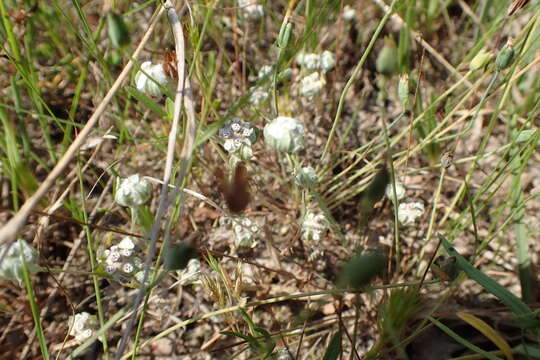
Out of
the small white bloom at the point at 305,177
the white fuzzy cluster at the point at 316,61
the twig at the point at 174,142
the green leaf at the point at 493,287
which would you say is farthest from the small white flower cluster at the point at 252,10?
the green leaf at the point at 493,287

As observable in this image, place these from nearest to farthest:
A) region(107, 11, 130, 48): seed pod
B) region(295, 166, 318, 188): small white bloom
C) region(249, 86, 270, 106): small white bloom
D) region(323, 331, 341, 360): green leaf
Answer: region(107, 11, 130, 48): seed pod
region(323, 331, 341, 360): green leaf
region(295, 166, 318, 188): small white bloom
region(249, 86, 270, 106): small white bloom

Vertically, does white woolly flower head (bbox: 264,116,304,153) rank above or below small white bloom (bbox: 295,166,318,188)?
above

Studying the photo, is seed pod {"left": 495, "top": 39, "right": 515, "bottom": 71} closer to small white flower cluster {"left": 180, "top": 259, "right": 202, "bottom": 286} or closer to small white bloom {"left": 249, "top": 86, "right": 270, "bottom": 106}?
small white bloom {"left": 249, "top": 86, "right": 270, "bottom": 106}

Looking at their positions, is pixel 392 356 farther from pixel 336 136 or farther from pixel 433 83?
pixel 433 83

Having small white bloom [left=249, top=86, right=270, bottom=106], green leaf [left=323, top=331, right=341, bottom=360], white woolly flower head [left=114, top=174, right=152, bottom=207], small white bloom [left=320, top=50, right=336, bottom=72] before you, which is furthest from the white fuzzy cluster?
green leaf [left=323, top=331, right=341, bottom=360]

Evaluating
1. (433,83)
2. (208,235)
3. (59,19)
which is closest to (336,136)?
(433,83)

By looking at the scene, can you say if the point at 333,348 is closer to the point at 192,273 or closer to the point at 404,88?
the point at 192,273
